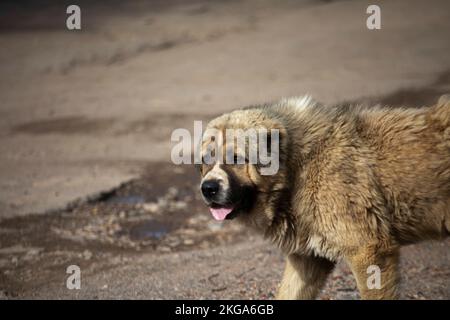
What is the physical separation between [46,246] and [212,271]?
211 centimetres

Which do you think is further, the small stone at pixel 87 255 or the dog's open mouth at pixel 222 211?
the small stone at pixel 87 255

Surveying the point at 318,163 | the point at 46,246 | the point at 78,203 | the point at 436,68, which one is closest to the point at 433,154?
the point at 318,163

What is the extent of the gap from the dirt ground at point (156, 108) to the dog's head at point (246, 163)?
142 centimetres

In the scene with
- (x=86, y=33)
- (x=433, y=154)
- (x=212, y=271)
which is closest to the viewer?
(x=433, y=154)

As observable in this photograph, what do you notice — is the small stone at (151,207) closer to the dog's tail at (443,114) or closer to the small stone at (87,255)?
the small stone at (87,255)

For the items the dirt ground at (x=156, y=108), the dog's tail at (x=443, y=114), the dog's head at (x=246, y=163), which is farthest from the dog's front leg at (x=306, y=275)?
the dog's tail at (x=443, y=114)

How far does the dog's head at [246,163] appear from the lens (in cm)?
518

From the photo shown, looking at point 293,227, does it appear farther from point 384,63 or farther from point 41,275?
point 384,63

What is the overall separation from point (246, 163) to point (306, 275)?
3.34 feet

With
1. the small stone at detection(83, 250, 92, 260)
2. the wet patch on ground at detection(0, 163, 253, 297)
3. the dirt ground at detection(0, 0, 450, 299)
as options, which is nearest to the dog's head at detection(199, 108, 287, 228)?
the dirt ground at detection(0, 0, 450, 299)

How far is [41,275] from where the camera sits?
7.34 metres

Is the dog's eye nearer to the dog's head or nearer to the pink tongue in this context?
the dog's head

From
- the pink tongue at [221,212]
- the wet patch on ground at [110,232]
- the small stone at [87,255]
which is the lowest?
the small stone at [87,255]

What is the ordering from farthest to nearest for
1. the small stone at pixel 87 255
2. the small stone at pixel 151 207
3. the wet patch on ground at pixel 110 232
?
the small stone at pixel 151 207 < the small stone at pixel 87 255 < the wet patch on ground at pixel 110 232
